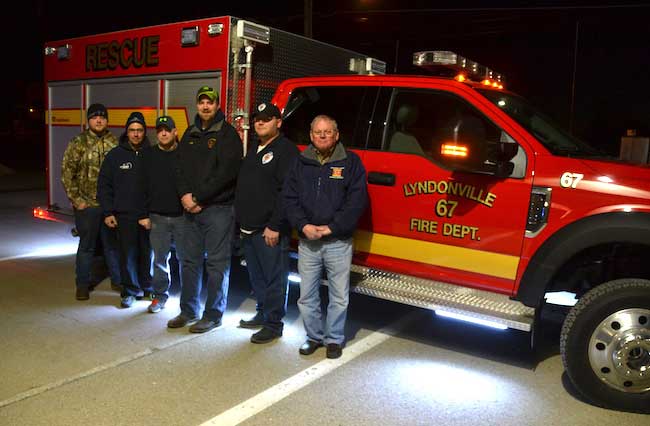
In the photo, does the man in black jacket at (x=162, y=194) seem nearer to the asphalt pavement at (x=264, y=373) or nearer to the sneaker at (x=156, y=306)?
the sneaker at (x=156, y=306)

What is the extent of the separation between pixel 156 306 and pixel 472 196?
297 centimetres

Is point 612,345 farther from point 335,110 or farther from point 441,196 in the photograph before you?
point 335,110

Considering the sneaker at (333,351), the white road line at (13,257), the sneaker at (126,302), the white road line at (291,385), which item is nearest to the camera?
the white road line at (291,385)

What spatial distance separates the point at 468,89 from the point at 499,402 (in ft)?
7.01

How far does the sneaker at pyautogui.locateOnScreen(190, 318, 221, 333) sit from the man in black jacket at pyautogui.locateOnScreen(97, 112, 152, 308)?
100cm

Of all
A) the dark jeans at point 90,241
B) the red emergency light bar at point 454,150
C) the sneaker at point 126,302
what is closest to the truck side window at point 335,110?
the red emergency light bar at point 454,150

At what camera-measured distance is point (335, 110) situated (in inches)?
190

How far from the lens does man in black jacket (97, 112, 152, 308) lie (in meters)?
5.25

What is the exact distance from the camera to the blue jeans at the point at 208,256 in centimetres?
472

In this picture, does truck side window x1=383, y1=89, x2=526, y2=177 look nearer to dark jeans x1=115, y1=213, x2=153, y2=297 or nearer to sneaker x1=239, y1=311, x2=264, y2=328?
sneaker x1=239, y1=311, x2=264, y2=328

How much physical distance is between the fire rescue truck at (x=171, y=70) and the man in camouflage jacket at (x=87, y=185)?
52cm

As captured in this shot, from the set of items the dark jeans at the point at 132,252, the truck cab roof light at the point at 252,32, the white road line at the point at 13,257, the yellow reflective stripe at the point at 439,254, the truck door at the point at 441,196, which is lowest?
the white road line at the point at 13,257

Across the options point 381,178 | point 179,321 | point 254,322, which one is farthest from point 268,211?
point 179,321

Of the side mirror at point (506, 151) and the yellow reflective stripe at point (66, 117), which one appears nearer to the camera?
the side mirror at point (506, 151)
